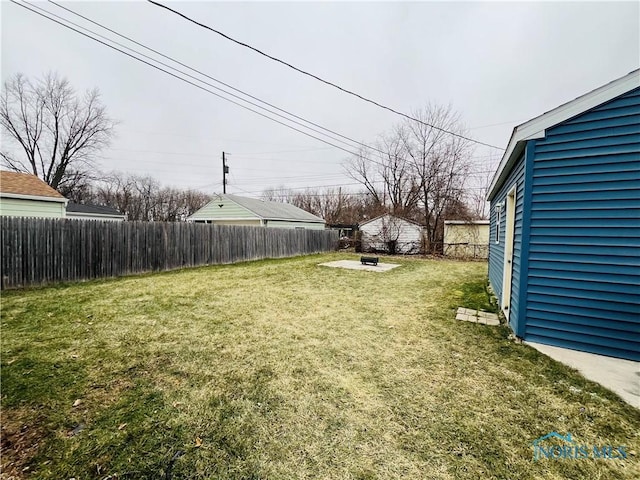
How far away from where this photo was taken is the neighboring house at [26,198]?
922cm

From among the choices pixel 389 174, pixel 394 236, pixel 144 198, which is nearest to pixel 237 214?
pixel 394 236

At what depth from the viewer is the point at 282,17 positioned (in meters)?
6.36

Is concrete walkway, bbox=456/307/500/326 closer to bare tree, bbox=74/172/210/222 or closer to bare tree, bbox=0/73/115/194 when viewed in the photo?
bare tree, bbox=0/73/115/194

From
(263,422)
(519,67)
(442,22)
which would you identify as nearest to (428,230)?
(519,67)

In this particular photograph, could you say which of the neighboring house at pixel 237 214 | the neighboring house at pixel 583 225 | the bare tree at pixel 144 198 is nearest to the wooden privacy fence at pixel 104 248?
the neighboring house at pixel 237 214

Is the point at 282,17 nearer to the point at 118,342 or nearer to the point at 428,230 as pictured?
the point at 118,342

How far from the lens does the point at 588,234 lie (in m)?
3.15

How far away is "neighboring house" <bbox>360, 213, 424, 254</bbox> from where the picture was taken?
17.5 metres

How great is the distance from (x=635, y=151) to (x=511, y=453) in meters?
3.38

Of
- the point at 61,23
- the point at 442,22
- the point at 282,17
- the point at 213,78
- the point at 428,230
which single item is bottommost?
the point at 428,230

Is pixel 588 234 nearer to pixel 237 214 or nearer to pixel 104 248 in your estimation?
pixel 104 248

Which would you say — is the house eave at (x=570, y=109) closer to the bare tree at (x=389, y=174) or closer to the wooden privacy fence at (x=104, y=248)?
the wooden privacy fence at (x=104, y=248)

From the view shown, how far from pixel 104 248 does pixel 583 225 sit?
402 inches

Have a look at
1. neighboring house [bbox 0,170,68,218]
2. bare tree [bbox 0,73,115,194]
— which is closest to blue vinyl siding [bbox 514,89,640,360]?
neighboring house [bbox 0,170,68,218]
